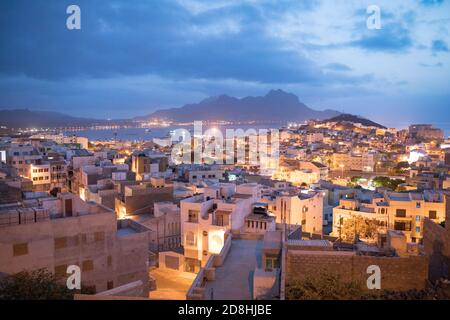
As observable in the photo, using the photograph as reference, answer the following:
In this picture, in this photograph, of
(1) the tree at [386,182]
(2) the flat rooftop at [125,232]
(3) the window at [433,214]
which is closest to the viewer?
(2) the flat rooftop at [125,232]

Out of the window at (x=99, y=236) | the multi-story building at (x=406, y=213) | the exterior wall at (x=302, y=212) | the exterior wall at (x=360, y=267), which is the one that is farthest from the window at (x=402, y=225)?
the window at (x=99, y=236)

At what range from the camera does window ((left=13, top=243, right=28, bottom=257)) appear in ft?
29.9

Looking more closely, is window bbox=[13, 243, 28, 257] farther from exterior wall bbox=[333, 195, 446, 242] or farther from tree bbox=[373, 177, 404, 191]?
tree bbox=[373, 177, 404, 191]

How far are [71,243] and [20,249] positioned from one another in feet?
3.79

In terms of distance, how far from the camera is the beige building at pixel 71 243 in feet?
30.1

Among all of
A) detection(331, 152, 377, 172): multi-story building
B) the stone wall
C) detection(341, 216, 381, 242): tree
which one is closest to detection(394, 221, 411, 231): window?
detection(341, 216, 381, 242): tree

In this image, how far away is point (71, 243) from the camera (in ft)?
32.8

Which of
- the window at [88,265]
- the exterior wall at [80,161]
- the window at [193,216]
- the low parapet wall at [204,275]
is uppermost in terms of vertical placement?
the exterior wall at [80,161]

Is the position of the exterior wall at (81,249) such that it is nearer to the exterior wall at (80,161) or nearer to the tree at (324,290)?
the tree at (324,290)

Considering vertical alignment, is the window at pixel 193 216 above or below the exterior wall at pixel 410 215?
above

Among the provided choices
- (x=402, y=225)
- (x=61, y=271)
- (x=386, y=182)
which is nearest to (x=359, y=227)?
(x=402, y=225)

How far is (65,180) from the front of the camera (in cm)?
3130

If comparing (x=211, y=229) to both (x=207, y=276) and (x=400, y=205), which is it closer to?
(x=207, y=276)
